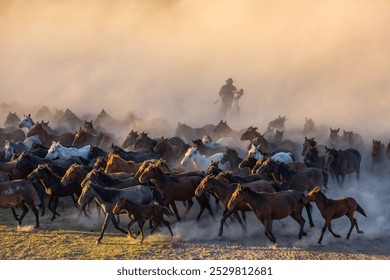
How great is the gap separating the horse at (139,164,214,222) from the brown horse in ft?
7.16

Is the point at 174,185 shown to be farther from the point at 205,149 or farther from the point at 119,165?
the point at 205,149

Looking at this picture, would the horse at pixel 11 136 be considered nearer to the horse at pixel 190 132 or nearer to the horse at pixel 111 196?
the horse at pixel 190 132

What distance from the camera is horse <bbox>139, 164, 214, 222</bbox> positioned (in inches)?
583

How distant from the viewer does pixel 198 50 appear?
60719mm

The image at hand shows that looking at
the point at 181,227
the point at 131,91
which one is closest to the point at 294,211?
the point at 181,227

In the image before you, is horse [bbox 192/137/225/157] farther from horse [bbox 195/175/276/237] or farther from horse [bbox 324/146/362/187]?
horse [bbox 195/175/276/237]

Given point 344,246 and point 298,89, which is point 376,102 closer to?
point 298,89

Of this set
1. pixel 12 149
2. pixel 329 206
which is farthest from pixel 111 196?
pixel 12 149

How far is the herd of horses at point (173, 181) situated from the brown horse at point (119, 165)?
1.1 inches

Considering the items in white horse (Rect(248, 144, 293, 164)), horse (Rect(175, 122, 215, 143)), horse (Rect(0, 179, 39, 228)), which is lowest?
horse (Rect(0, 179, 39, 228))

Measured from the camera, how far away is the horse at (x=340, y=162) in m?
18.7

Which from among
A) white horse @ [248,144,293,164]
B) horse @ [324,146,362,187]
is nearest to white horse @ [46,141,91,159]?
white horse @ [248,144,293,164]

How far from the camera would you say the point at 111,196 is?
13492 millimetres

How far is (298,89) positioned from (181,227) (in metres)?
33.7
